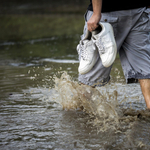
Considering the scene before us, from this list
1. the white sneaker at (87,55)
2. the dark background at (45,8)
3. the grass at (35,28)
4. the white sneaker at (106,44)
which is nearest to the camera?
the white sneaker at (106,44)

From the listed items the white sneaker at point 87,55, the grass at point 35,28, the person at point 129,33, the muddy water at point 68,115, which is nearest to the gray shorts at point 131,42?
the person at point 129,33

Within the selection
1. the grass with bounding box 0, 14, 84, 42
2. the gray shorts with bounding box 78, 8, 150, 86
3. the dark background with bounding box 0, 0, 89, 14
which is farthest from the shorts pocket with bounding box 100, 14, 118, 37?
the dark background with bounding box 0, 0, 89, 14

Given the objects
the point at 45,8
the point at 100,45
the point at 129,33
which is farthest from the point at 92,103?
the point at 45,8

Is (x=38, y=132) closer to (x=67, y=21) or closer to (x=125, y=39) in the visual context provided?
(x=125, y=39)

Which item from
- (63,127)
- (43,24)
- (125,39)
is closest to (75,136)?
(63,127)

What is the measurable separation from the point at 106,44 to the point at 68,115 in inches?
32.4

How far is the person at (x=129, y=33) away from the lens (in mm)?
2742

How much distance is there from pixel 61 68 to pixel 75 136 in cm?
259

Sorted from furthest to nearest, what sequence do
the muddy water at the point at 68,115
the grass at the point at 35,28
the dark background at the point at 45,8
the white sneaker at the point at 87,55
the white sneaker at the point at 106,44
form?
the dark background at the point at 45,8 → the grass at the point at 35,28 → the white sneaker at the point at 87,55 → the white sneaker at the point at 106,44 → the muddy water at the point at 68,115

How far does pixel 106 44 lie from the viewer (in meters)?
2.63

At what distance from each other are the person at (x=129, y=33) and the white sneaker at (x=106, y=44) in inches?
3.4

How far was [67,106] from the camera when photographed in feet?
10.5

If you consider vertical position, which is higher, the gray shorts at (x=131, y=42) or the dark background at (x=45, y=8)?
the dark background at (x=45, y=8)

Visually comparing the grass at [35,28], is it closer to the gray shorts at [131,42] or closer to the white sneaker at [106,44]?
the gray shorts at [131,42]
